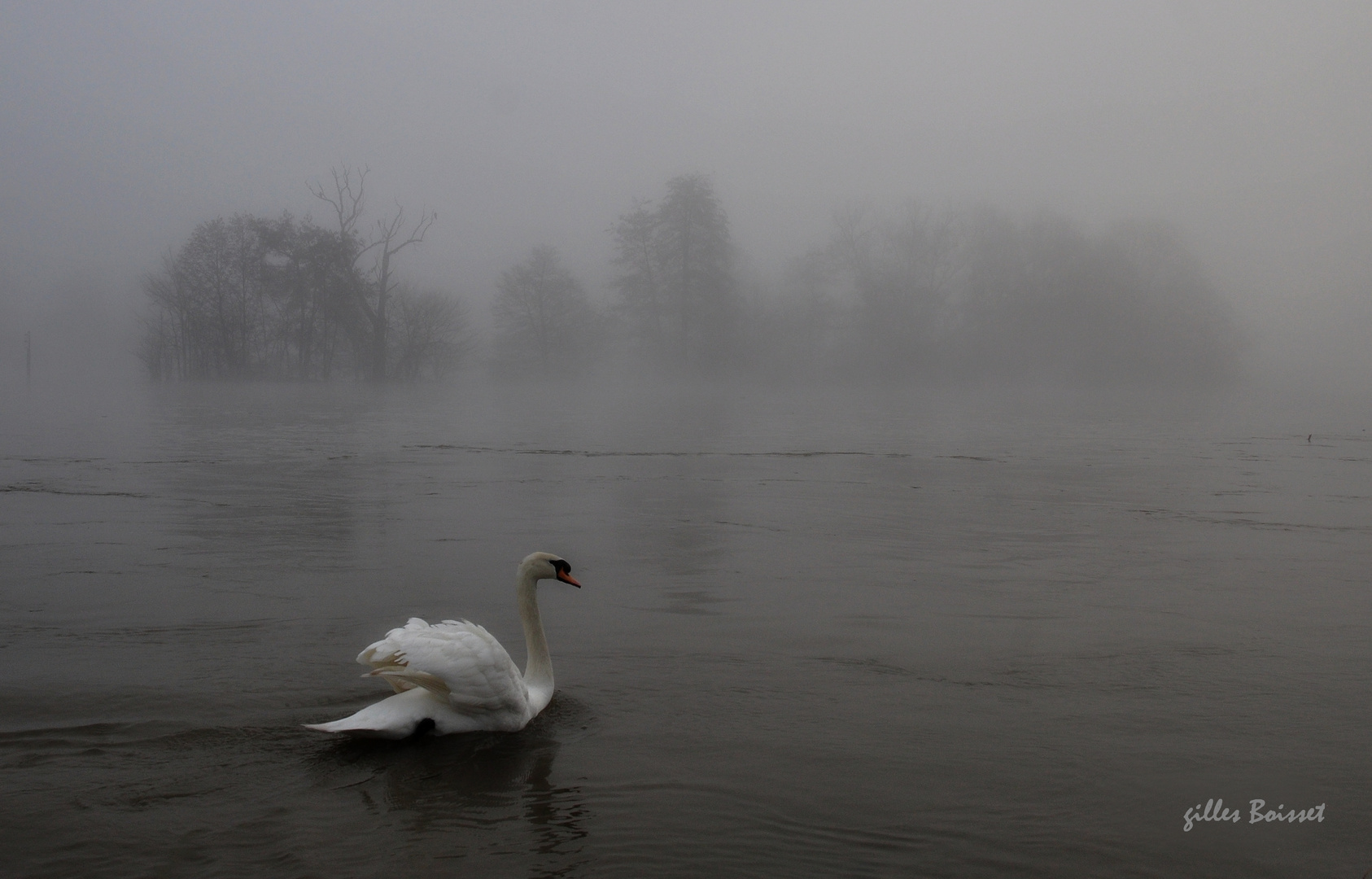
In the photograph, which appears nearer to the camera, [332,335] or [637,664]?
[637,664]

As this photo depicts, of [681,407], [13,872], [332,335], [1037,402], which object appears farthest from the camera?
[332,335]

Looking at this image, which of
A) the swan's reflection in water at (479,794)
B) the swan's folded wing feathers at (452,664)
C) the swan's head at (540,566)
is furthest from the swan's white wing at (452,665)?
the swan's head at (540,566)

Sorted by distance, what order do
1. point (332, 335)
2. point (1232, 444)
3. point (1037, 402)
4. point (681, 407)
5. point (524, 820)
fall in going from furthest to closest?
point (332, 335) < point (1037, 402) < point (681, 407) < point (1232, 444) < point (524, 820)

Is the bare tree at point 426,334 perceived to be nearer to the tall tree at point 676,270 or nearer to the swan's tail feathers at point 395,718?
→ the tall tree at point 676,270

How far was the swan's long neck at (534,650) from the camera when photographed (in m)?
4.54

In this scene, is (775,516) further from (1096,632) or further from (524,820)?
(524,820)

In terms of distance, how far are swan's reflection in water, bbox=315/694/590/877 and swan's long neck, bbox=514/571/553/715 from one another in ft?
0.38

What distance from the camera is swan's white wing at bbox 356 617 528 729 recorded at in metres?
4.04

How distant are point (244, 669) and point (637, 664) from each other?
1.88 m

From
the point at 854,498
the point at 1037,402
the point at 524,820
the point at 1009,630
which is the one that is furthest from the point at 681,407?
the point at 524,820

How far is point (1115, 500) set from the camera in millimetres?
12109

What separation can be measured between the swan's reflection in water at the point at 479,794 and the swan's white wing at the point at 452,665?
0.67 ft

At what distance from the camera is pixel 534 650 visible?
4773 mm

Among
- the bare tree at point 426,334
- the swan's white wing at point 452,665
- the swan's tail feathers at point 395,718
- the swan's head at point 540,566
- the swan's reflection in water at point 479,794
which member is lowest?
the swan's reflection in water at point 479,794
